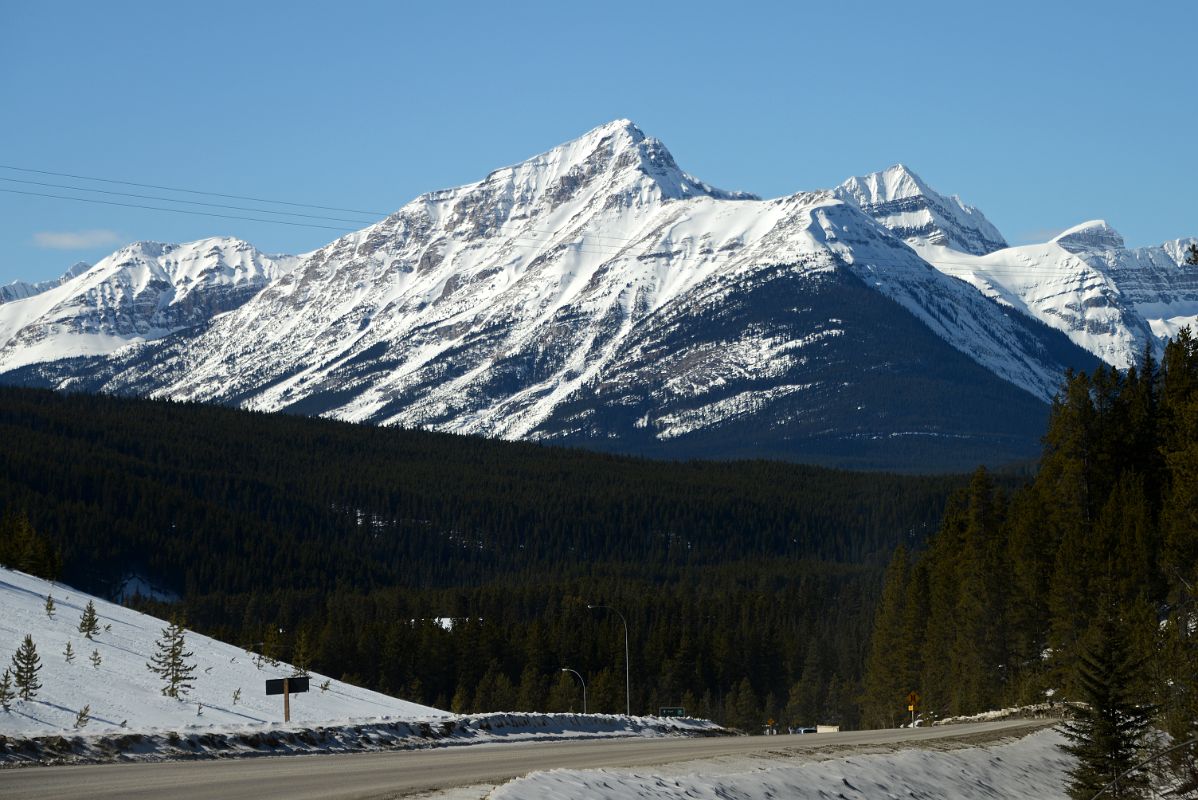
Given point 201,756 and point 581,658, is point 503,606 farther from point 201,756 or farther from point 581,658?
point 201,756

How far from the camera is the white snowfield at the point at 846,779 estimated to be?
28797 mm

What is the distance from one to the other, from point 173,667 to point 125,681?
1.97m

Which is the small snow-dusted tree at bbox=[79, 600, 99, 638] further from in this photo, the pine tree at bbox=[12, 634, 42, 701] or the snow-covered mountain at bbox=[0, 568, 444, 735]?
the pine tree at bbox=[12, 634, 42, 701]

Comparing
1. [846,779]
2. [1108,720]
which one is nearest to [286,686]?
[846,779]

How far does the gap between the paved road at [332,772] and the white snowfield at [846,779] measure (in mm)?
1811

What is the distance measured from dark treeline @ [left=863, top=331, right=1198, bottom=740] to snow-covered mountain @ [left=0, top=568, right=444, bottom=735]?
97.9 feet

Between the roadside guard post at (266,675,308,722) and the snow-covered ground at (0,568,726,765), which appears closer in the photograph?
the snow-covered ground at (0,568,726,765)

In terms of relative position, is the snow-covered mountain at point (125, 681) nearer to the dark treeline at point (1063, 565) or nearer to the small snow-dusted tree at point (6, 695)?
the small snow-dusted tree at point (6, 695)

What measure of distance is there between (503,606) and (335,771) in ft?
534

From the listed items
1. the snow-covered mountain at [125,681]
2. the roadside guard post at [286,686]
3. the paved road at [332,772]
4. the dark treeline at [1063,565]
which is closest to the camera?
the paved road at [332,772]

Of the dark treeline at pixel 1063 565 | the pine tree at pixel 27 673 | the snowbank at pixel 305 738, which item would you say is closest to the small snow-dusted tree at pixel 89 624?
the pine tree at pixel 27 673

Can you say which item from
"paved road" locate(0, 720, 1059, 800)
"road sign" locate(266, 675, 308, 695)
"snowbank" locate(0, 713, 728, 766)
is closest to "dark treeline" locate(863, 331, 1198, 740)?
"snowbank" locate(0, 713, 728, 766)

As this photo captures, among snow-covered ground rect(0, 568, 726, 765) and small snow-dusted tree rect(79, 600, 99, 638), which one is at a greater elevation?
small snow-dusted tree rect(79, 600, 99, 638)

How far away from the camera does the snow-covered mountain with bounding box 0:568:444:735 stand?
39.6m
